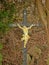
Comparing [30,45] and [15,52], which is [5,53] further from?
[30,45]

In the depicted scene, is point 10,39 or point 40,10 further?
point 10,39

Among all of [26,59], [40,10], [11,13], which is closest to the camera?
[40,10]

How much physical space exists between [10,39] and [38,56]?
1.45ft

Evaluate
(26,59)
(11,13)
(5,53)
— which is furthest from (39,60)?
(11,13)

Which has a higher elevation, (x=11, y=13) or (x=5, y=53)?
(x=11, y=13)

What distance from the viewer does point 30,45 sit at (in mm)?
3152

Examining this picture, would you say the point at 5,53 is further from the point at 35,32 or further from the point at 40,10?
the point at 40,10

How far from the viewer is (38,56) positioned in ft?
10.5

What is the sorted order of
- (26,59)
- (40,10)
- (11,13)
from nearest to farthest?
(40,10) < (11,13) < (26,59)

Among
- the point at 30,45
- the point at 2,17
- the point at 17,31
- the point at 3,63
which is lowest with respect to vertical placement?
the point at 3,63

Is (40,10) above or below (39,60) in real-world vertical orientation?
above

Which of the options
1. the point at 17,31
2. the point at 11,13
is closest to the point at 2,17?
the point at 11,13

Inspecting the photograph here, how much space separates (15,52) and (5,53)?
13 centimetres

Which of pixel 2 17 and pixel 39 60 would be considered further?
pixel 39 60
